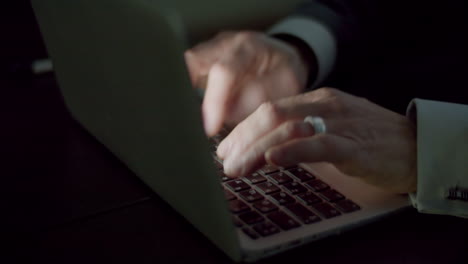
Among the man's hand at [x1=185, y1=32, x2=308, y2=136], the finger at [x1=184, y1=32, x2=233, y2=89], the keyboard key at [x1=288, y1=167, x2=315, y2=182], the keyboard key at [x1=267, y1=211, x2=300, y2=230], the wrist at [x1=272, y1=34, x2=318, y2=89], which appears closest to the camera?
the keyboard key at [x1=267, y1=211, x2=300, y2=230]

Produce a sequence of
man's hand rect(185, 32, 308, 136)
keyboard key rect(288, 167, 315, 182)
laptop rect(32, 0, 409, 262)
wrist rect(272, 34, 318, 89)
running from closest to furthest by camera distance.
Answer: laptop rect(32, 0, 409, 262) < keyboard key rect(288, 167, 315, 182) < man's hand rect(185, 32, 308, 136) < wrist rect(272, 34, 318, 89)

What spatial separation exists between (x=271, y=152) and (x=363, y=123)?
0.59 ft

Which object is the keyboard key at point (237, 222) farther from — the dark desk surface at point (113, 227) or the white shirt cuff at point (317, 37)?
the white shirt cuff at point (317, 37)

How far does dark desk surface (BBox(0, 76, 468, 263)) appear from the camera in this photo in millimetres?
562

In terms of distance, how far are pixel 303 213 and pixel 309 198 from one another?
4cm

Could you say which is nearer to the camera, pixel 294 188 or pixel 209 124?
pixel 294 188

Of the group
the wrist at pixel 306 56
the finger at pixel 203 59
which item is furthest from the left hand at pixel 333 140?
the wrist at pixel 306 56

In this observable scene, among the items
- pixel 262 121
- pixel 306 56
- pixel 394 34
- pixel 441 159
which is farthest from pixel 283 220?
pixel 394 34

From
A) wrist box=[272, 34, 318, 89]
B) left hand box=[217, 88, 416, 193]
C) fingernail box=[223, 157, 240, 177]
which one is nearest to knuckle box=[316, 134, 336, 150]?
left hand box=[217, 88, 416, 193]

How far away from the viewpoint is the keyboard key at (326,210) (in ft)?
1.95

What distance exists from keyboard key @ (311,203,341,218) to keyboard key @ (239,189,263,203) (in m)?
0.06

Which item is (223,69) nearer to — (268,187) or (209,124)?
(209,124)

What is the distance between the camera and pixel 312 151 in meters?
0.60

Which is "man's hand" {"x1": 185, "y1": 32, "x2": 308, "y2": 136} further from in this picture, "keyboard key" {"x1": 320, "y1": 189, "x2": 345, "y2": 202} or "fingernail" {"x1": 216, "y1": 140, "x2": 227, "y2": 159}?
"keyboard key" {"x1": 320, "y1": 189, "x2": 345, "y2": 202}
